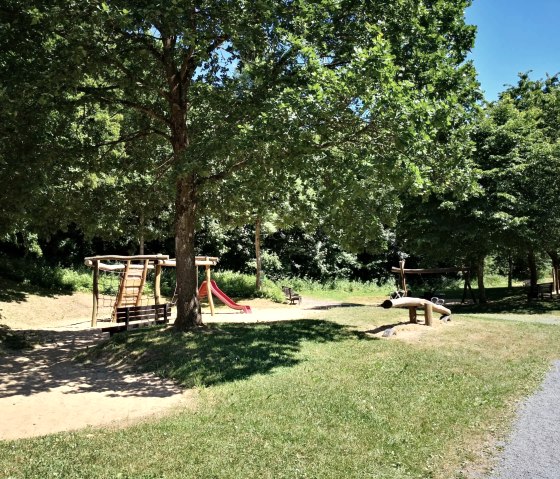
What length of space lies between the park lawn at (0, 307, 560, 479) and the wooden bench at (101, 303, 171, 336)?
1.79 meters

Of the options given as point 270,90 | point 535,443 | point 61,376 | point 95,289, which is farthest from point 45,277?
point 535,443

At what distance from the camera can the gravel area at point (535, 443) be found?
174 inches

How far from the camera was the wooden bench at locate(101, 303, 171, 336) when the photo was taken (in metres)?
13.4

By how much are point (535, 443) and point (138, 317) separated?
11.0 meters

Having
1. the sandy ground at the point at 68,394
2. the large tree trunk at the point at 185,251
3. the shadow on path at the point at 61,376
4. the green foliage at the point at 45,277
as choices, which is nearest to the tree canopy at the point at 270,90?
the large tree trunk at the point at 185,251

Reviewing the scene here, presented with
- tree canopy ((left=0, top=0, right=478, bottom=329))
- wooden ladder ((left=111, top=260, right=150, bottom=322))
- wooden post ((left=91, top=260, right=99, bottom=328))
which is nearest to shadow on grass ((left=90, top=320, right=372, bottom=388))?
tree canopy ((left=0, top=0, right=478, bottom=329))

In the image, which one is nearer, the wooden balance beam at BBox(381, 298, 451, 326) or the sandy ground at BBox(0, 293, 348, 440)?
the sandy ground at BBox(0, 293, 348, 440)

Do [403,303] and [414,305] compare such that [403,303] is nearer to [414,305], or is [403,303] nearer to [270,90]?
[414,305]

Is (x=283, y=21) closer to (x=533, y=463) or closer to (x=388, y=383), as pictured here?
(x=388, y=383)

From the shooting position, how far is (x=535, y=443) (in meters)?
Answer: 5.13

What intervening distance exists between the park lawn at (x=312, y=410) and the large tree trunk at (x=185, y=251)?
739mm

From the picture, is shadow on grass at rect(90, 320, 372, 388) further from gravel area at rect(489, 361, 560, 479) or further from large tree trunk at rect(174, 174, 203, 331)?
gravel area at rect(489, 361, 560, 479)

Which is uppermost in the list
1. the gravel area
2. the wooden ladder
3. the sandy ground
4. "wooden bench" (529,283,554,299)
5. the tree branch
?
the tree branch

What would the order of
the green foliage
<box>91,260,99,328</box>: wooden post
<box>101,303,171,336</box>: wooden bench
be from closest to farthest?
1. <box>101,303,171,336</box>: wooden bench
2. <box>91,260,99,328</box>: wooden post
3. the green foliage
